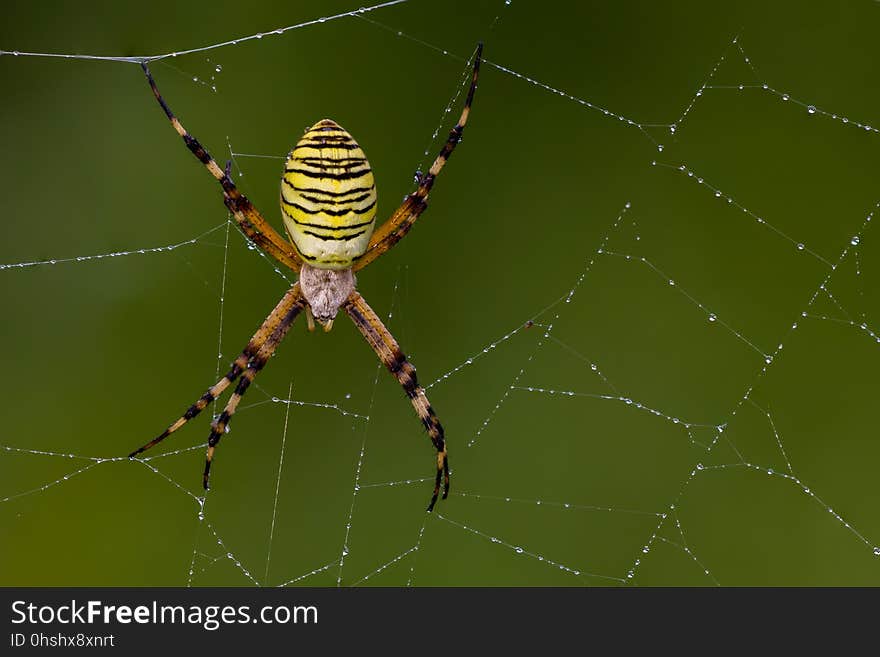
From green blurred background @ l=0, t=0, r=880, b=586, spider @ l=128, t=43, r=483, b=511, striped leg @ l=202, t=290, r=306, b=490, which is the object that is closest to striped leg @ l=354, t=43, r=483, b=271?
spider @ l=128, t=43, r=483, b=511

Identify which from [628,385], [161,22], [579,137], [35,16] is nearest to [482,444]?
[628,385]

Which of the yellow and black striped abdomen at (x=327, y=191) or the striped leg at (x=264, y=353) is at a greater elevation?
the yellow and black striped abdomen at (x=327, y=191)

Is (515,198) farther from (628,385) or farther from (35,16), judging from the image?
(35,16)

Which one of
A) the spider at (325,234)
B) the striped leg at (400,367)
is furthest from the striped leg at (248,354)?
the striped leg at (400,367)

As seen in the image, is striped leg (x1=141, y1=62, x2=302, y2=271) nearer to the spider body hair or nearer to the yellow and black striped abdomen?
the spider body hair

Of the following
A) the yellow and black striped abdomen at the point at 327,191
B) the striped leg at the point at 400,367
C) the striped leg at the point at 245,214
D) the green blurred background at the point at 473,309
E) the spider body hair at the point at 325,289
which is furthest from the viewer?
the green blurred background at the point at 473,309

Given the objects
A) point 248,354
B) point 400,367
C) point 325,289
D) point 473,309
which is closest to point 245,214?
point 325,289

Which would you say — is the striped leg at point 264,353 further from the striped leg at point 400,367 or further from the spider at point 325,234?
the striped leg at point 400,367
